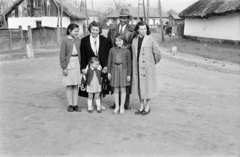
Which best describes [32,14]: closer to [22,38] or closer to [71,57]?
[22,38]

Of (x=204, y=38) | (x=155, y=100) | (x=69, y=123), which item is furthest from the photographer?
(x=204, y=38)

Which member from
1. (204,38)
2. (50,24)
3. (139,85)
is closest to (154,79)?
(139,85)

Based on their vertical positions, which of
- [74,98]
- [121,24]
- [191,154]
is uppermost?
[121,24]

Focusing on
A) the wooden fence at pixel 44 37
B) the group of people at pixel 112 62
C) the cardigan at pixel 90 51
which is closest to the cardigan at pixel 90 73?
the group of people at pixel 112 62

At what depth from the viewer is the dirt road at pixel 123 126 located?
11.5ft

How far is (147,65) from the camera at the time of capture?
4.86 meters

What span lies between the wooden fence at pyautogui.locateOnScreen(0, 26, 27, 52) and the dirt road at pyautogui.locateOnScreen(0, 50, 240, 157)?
11.1m

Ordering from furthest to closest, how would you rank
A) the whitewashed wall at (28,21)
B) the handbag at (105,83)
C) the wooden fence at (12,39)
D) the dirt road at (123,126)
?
the whitewashed wall at (28,21) → the wooden fence at (12,39) → the handbag at (105,83) → the dirt road at (123,126)

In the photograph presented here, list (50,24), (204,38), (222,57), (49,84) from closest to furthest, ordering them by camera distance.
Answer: (49,84) → (222,57) → (204,38) → (50,24)

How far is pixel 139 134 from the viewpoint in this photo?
13.1 feet

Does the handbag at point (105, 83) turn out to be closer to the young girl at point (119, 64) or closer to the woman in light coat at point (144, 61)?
the young girl at point (119, 64)

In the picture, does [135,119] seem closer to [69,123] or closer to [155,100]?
[69,123]

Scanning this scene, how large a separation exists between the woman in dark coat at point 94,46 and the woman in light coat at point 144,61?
50cm

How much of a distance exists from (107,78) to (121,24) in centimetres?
102
